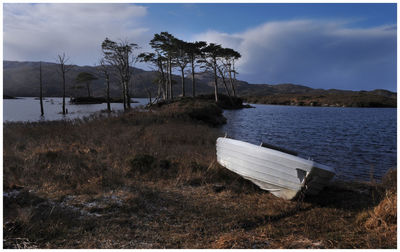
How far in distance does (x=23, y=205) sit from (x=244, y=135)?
624 inches

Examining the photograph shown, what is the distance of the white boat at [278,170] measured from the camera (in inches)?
230

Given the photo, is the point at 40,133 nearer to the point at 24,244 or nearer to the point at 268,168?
the point at 24,244

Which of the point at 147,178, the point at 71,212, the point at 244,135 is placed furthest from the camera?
the point at 244,135

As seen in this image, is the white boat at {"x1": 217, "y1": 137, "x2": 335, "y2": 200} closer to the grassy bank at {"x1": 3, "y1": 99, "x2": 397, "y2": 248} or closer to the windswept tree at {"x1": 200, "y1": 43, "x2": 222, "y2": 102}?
the grassy bank at {"x1": 3, "y1": 99, "x2": 397, "y2": 248}

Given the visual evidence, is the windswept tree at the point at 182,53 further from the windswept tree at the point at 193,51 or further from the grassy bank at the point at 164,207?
the grassy bank at the point at 164,207

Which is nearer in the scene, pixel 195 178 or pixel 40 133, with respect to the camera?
pixel 195 178

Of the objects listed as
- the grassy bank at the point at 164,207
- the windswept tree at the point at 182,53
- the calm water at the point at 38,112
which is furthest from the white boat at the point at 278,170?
the windswept tree at the point at 182,53

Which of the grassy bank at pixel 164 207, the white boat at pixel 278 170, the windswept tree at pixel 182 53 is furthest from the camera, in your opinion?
the windswept tree at pixel 182 53

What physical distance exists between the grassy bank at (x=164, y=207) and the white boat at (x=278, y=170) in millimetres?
378

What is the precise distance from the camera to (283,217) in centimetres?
551

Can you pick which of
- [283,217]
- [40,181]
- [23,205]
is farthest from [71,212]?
[283,217]

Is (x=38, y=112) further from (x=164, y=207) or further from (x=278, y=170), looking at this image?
(x=278, y=170)

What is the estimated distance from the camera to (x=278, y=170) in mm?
6215

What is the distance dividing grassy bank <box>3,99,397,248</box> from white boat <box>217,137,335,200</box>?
0.38m
